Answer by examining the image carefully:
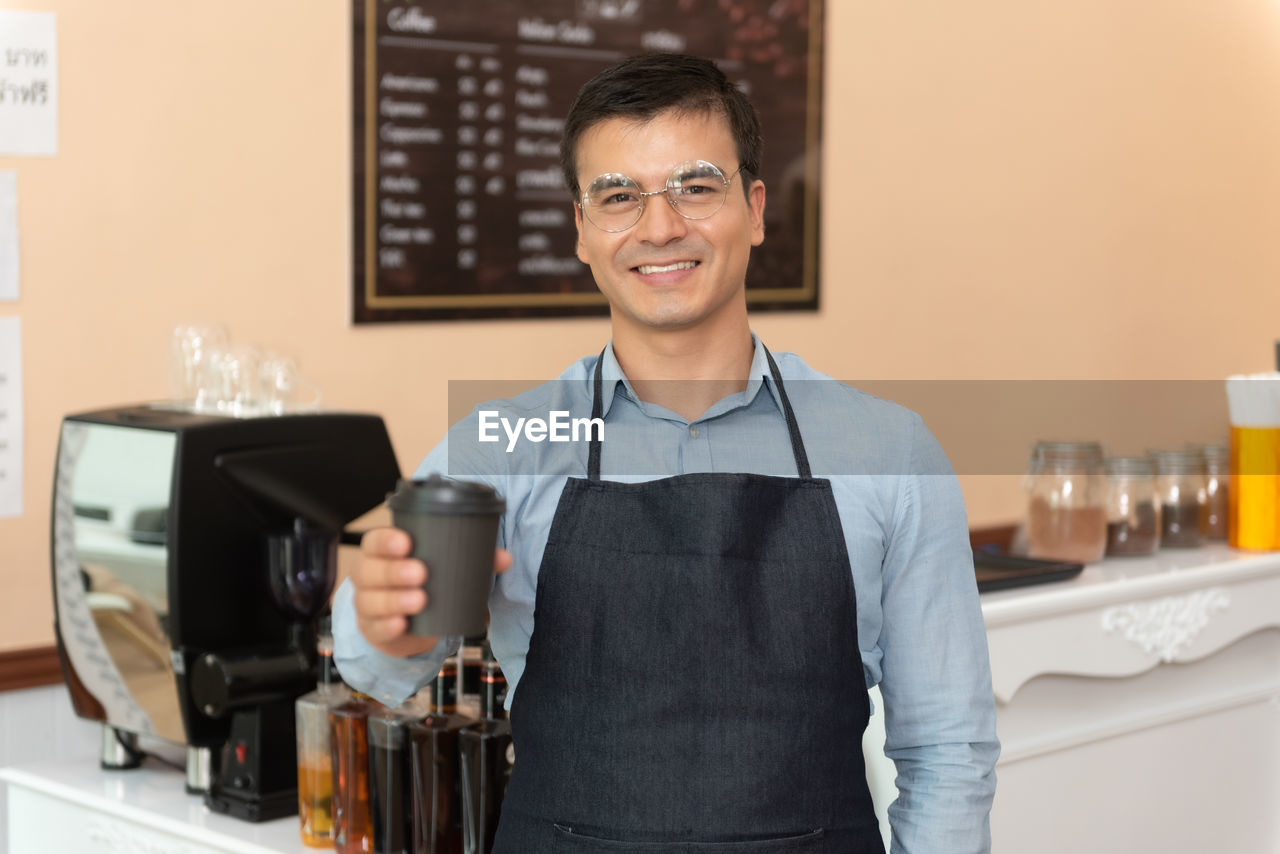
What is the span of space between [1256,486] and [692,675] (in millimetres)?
1910

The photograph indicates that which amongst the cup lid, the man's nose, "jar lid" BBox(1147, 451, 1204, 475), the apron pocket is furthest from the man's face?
"jar lid" BBox(1147, 451, 1204, 475)

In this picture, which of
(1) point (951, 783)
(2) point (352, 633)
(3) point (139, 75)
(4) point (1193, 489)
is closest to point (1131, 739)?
(4) point (1193, 489)

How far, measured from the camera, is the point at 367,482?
2.12m

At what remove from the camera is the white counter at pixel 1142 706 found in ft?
7.97

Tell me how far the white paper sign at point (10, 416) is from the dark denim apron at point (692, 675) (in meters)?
1.22

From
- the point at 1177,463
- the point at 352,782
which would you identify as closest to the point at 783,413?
the point at 352,782

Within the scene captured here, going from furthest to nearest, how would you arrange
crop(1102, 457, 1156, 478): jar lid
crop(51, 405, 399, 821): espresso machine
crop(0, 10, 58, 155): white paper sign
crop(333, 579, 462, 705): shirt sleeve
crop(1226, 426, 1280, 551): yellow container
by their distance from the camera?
crop(1226, 426, 1280, 551): yellow container, crop(1102, 457, 1156, 478): jar lid, crop(0, 10, 58, 155): white paper sign, crop(51, 405, 399, 821): espresso machine, crop(333, 579, 462, 705): shirt sleeve

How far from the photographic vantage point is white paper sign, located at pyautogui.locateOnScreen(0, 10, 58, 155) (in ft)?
7.32

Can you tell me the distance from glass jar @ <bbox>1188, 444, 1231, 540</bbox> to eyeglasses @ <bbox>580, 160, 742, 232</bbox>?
1.87 meters

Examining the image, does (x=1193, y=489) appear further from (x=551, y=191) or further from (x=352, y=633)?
(x=352, y=633)

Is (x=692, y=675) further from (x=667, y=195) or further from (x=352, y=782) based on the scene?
(x=352, y=782)

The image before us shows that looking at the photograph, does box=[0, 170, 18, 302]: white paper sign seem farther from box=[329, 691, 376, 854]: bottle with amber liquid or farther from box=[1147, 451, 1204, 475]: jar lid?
box=[1147, 451, 1204, 475]: jar lid

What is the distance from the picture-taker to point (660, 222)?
4.66 ft

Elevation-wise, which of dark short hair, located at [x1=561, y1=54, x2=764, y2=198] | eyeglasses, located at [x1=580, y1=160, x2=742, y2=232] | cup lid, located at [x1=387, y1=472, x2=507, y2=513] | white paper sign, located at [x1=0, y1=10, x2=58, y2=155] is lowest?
cup lid, located at [x1=387, y1=472, x2=507, y2=513]
